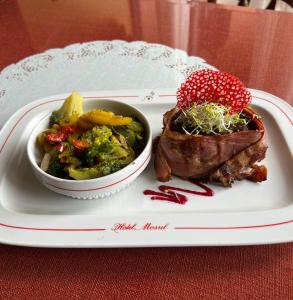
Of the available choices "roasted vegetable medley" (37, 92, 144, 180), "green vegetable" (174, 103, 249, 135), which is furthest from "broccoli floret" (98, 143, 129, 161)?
"green vegetable" (174, 103, 249, 135)

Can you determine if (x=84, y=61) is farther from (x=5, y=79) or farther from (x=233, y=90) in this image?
(x=233, y=90)

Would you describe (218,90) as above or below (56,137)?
above

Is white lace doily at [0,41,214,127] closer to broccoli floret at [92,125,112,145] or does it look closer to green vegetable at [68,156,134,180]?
broccoli floret at [92,125,112,145]

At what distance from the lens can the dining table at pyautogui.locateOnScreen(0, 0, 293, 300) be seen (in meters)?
0.92

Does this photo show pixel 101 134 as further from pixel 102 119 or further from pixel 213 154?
pixel 213 154

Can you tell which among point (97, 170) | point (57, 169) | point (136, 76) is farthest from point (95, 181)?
point (136, 76)

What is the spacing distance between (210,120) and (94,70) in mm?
938

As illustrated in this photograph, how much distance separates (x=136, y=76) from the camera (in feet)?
5.88

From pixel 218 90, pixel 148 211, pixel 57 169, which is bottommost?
pixel 148 211

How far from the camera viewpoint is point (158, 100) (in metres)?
1.49

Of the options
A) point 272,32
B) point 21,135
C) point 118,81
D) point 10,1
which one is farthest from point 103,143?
point 10,1

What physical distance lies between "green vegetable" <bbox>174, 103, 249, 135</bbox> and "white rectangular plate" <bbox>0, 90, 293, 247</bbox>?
0.18m

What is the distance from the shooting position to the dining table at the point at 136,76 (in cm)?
92

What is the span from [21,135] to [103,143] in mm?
432
